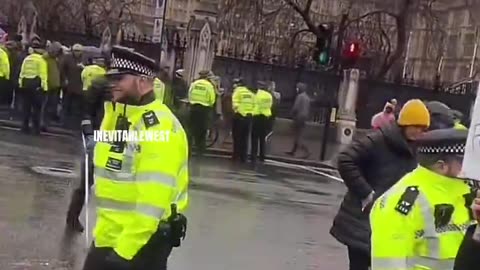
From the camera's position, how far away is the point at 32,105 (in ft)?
67.8

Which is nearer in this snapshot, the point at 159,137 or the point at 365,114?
the point at 159,137

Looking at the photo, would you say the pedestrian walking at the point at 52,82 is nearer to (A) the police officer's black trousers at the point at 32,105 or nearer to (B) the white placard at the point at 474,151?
(A) the police officer's black trousers at the point at 32,105

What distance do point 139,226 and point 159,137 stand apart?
1.38ft

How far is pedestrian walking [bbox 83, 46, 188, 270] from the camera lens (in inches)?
185

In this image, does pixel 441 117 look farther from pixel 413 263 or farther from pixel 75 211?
pixel 75 211

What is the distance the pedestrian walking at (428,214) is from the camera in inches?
169

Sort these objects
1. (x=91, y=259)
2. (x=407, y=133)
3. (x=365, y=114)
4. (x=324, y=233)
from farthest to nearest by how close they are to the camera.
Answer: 1. (x=365, y=114)
2. (x=324, y=233)
3. (x=407, y=133)
4. (x=91, y=259)

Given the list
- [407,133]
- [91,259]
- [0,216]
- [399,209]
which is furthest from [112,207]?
[0,216]

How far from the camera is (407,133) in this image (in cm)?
654

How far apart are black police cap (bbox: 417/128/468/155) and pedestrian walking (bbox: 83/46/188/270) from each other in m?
1.14

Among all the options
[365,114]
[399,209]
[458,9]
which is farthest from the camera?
[458,9]

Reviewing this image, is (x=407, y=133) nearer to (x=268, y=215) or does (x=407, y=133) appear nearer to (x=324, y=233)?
(x=324, y=233)

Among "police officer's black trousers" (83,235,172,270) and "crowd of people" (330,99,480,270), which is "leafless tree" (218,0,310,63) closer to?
"police officer's black trousers" (83,235,172,270)

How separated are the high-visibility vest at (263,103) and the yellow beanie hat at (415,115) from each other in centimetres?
1520
